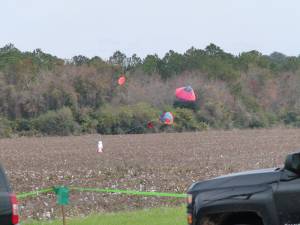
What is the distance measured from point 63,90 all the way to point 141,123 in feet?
36.5

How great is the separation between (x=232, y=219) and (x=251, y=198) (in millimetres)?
498

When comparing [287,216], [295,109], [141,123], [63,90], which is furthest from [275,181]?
[295,109]

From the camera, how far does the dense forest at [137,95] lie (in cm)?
7806

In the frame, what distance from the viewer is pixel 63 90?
84.5 meters

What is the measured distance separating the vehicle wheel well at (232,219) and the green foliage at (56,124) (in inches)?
2689

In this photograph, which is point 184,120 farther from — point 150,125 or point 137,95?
point 137,95

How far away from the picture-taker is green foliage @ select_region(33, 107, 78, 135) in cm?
7725

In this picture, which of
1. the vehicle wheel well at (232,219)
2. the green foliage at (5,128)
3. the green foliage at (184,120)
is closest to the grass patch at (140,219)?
the vehicle wheel well at (232,219)

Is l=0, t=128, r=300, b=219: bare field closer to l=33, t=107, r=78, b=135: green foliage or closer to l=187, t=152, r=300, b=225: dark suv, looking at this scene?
l=187, t=152, r=300, b=225: dark suv

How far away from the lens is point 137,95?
89375mm

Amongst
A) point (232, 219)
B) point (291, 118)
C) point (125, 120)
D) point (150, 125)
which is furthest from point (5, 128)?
point (232, 219)

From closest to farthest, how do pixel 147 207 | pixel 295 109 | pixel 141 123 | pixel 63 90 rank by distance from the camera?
pixel 147 207 → pixel 141 123 → pixel 63 90 → pixel 295 109

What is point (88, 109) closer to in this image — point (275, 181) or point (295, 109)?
point (295, 109)

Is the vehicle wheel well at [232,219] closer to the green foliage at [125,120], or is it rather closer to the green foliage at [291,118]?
the green foliage at [125,120]
